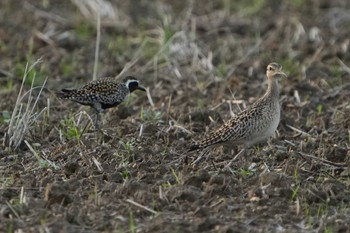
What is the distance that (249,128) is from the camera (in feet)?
33.8

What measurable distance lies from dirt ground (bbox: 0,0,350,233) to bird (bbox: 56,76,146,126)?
0.83 feet

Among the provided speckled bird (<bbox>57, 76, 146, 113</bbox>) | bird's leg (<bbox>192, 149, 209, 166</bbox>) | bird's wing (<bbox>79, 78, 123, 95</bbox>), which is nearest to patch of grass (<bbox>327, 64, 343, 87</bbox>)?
speckled bird (<bbox>57, 76, 146, 113</bbox>)

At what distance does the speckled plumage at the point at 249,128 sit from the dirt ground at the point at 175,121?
0.71ft

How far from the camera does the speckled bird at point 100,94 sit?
11.5 meters

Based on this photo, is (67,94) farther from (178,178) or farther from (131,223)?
(131,223)

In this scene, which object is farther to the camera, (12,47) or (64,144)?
(12,47)

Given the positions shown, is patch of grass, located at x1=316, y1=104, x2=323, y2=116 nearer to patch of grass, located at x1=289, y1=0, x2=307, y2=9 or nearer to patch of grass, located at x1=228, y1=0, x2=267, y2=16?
patch of grass, located at x1=228, y1=0, x2=267, y2=16

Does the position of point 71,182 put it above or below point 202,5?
above

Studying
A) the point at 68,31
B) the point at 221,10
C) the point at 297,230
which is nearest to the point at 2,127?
the point at 297,230

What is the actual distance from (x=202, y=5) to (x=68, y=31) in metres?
3.18

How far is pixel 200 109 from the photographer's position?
40.1 feet

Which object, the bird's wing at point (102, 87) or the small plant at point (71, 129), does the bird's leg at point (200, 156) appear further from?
the bird's wing at point (102, 87)

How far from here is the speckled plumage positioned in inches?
402

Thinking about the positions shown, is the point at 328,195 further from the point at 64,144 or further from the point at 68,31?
the point at 68,31
